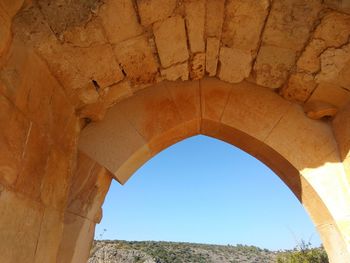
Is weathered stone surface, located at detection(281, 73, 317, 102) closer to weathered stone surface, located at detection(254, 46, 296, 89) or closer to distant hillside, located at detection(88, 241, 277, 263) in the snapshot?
weathered stone surface, located at detection(254, 46, 296, 89)

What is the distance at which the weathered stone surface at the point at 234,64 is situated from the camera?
88.4 inches

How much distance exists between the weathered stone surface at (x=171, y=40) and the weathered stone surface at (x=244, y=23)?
31cm

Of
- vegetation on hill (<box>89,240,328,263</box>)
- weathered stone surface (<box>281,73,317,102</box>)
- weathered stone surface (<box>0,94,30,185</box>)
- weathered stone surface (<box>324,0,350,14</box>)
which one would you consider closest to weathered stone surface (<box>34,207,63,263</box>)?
weathered stone surface (<box>0,94,30,185</box>)

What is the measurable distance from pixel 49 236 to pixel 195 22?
170cm

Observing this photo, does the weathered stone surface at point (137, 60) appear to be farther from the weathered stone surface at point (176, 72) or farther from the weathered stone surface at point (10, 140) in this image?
the weathered stone surface at point (10, 140)

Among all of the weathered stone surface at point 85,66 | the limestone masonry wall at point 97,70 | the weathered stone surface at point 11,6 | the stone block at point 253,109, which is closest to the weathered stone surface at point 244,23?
the limestone masonry wall at point 97,70

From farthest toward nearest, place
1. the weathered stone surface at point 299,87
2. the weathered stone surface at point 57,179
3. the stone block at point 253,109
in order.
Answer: the stone block at point 253,109 → the weathered stone surface at point 299,87 → the weathered stone surface at point 57,179

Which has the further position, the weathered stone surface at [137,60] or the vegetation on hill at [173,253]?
the vegetation on hill at [173,253]

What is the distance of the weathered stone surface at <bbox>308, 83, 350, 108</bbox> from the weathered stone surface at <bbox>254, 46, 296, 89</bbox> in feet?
0.91

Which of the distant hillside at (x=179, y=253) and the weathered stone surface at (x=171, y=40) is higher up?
the distant hillside at (x=179, y=253)

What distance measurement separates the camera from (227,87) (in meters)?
2.57

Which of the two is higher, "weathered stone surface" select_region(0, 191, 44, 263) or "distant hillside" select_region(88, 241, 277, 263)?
"distant hillside" select_region(88, 241, 277, 263)

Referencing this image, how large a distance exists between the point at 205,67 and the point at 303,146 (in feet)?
3.38

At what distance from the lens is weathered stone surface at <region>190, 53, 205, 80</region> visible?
2252mm
